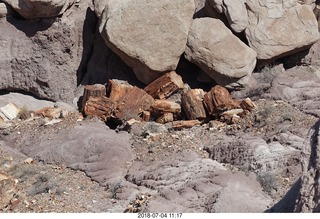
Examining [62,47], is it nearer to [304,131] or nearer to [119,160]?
[119,160]

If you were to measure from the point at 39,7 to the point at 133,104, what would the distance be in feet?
8.69

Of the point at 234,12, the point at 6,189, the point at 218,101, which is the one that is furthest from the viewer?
the point at 234,12

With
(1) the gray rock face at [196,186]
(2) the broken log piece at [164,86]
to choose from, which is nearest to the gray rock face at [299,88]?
(2) the broken log piece at [164,86]

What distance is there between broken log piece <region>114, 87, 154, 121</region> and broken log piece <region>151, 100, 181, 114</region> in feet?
0.48

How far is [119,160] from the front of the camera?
995 centimetres

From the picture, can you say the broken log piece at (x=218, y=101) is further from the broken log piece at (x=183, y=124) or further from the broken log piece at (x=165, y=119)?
the broken log piece at (x=165, y=119)

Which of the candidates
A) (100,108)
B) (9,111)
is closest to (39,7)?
(9,111)

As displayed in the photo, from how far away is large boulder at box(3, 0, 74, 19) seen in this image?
489 inches

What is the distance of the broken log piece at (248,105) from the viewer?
11.4m

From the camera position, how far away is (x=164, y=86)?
1250 centimetres

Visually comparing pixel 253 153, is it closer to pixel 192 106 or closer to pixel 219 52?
pixel 192 106

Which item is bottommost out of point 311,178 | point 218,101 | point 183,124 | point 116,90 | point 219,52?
point 183,124

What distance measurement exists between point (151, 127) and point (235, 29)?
2.85m

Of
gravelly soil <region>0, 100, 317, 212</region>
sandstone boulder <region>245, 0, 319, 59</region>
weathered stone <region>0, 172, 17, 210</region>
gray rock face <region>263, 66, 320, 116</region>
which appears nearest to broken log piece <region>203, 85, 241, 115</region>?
gravelly soil <region>0, 100, 317, 212</region>
